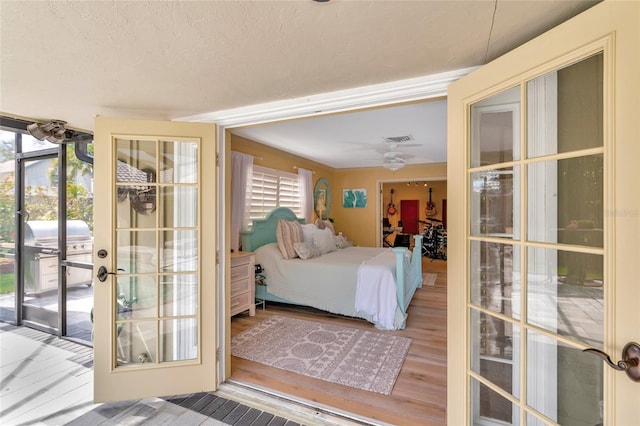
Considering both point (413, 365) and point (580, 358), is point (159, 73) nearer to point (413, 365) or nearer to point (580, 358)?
point (580, 358)

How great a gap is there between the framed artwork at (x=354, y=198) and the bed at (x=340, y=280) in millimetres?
2562

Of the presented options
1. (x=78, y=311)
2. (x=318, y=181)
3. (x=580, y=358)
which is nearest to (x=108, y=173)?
(x=78, y=311)

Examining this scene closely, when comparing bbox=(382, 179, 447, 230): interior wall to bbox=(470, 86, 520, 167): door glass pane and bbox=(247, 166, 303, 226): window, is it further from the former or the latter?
bbox=(470, 86, 520, 167): door glass pane

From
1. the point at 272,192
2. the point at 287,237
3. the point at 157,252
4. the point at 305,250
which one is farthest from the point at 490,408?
the point at 272,192

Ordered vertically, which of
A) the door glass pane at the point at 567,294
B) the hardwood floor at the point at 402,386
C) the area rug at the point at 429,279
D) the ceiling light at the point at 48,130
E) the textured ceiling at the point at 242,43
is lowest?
the hardwood floor at the point at 402,386

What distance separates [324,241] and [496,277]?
3590 mm

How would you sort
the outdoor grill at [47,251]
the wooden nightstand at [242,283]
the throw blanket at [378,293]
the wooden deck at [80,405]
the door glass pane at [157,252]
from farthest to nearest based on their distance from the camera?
the wooden nightstand at [242,283], the throw blanket at [378,293], the outdoor grill at [47,251], the door glass pane at [157,252], the wooden deck at [80,405]

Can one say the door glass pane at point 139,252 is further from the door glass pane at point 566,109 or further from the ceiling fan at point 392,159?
the ceiling fan at point 392,159

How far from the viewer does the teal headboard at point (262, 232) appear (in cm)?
426

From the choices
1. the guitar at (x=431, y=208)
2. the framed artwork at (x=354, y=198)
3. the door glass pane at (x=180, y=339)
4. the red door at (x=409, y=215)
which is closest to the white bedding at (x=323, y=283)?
the door glass pane at (x=180, y=339)

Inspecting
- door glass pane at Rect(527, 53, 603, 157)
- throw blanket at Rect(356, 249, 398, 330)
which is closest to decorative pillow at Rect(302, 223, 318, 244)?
throw blanket at Rect(356, 249, 398, 330)

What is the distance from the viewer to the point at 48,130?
8.46ft

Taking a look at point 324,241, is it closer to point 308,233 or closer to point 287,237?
point 308,233

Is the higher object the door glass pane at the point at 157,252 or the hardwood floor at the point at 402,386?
the door glass pane at the point at 157,252
